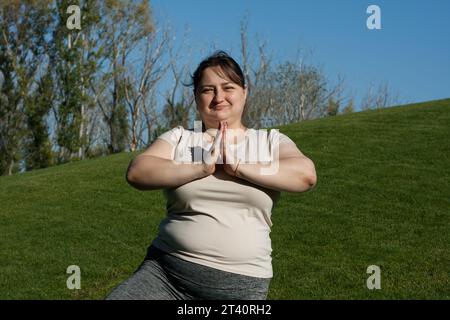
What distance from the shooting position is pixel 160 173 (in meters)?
2.30

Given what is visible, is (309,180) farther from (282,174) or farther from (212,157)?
(212,157)

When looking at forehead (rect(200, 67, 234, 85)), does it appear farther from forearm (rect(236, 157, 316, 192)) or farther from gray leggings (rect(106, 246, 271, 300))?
gray leggings (rect(106, 246, 271, 300))

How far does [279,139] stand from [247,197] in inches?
13.4

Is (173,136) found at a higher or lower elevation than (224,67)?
lower

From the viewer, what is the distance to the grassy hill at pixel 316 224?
7.23 m

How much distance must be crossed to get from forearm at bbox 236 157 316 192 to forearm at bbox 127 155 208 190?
0.17 metres

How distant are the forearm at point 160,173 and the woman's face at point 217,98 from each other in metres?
0.28

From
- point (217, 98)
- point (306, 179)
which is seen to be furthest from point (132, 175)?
point (306, 179)

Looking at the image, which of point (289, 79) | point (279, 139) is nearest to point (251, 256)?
point (279, 139)

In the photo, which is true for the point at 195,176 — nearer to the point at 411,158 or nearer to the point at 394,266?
the point at 394,266

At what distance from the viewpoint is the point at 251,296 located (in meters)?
2.34

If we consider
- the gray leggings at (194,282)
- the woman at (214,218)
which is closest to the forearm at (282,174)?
the woman at (214,218)

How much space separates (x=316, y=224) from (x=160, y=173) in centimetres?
711
